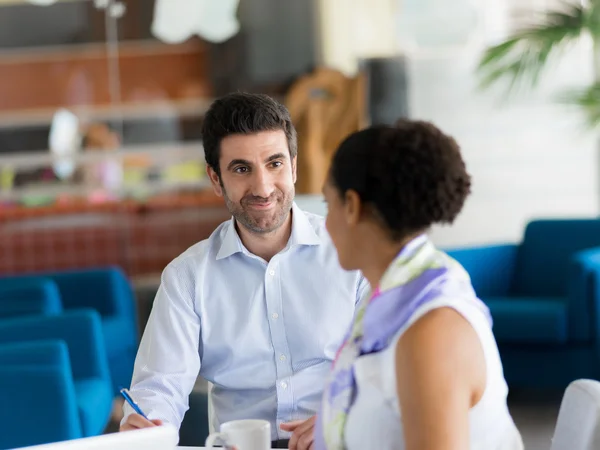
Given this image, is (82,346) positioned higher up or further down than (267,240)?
further down

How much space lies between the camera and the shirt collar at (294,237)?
7.49ft

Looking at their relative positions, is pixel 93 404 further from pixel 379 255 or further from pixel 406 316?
pixel 406 316

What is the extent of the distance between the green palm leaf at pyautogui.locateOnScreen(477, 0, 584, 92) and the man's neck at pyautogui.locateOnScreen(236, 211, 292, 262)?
344 centimetres

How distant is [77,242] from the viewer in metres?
6.70

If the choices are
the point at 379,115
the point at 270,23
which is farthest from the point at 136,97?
the point at 379,115

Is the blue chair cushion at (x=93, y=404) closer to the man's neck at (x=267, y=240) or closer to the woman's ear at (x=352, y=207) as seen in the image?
the man's neck at (x=267, y=240)

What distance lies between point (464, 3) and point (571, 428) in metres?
5.36

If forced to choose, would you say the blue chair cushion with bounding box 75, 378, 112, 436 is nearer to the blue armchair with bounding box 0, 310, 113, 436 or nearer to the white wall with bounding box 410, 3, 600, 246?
the blue armchair with bounding box 0, 310, 113, 436

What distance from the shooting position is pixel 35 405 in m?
3.08

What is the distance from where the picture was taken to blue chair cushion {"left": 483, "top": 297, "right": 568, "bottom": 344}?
470 cm

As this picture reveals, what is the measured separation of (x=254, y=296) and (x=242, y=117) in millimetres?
399

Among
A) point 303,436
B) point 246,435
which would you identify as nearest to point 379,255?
point 246,435

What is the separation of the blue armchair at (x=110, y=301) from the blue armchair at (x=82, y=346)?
3.29 ft

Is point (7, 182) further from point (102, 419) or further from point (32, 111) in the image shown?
point (102, 419)
